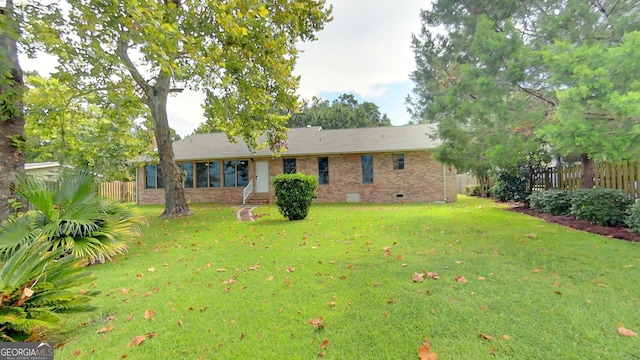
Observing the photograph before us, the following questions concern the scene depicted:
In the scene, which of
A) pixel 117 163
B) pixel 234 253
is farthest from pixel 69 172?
pixel 117 163

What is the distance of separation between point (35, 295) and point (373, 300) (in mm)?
3483

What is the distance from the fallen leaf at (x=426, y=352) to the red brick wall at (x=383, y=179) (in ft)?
46.1

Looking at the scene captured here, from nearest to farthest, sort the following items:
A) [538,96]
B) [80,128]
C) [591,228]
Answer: [538,96]
[591,228]
[80,128]

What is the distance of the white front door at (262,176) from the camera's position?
58.1 feet

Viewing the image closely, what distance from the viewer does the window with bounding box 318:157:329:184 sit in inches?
670

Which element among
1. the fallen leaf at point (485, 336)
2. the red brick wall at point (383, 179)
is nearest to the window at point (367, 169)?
the red brick wall at point (383, 179)

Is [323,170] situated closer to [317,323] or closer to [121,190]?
[317,323]

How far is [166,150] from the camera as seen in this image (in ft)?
38.6

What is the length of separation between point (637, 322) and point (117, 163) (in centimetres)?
2208

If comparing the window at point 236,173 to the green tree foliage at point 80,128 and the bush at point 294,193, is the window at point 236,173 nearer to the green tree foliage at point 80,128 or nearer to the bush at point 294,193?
the green tree foliage at point 80,128

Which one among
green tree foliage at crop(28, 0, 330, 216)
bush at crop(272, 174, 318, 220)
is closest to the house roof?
green tree foliage at crop(28, 0, 330, 216)

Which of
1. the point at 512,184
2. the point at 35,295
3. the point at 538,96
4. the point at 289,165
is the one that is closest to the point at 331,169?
the point at 289,165

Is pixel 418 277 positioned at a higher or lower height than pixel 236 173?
lower

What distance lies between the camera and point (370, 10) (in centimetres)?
1059
